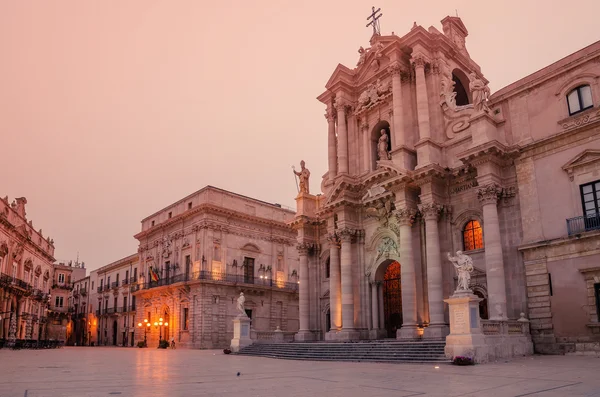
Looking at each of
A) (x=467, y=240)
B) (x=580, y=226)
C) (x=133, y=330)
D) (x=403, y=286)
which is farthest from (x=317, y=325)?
(x=133, y=330)

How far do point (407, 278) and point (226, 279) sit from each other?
21951 mm

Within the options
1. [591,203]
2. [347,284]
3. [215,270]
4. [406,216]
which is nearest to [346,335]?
[347,284]

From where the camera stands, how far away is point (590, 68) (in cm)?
2084

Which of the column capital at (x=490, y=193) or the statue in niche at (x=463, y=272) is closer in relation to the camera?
the statue in niche at (x=463, y=272)

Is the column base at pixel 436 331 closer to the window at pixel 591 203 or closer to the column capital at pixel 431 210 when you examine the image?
the column capital at pixel 431 210

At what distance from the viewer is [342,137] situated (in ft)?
102

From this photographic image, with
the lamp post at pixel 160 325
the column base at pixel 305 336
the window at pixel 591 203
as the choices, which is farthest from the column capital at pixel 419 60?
the lamp post at pixel 160 325

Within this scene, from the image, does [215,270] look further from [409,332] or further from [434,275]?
[434,275]

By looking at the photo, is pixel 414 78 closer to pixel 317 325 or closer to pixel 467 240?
pixel 467 240

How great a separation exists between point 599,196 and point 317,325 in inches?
702

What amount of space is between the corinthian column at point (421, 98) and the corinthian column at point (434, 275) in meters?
4.01

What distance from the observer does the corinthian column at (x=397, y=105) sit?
88.8ft

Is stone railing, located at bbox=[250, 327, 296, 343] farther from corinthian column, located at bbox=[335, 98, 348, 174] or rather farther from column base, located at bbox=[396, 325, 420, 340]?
corinthian column, located at bbox=[335, 98, 348, 174]

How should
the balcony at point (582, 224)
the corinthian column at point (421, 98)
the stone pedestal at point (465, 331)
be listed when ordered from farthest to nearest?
the corinthian column at point (421, 98) → the balcony at point (582, 224) → the stone pedestal at point (465, 331)
